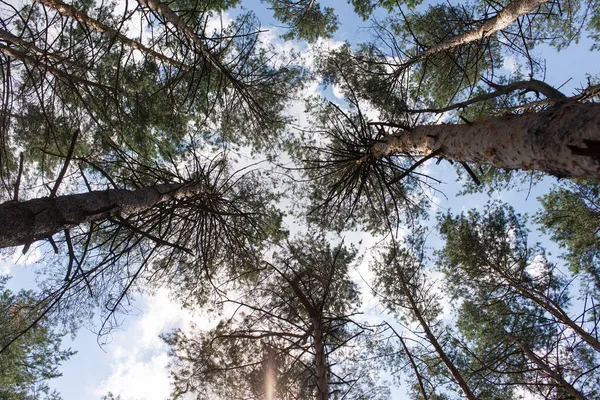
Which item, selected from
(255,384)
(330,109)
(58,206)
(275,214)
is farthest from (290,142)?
(58,206)

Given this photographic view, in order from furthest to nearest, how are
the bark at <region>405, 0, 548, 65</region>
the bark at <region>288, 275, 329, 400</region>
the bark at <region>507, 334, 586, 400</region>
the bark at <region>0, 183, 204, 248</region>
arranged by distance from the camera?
the bark at <region>405, 0, 548, 65</region>, the bark at <region>507, 334, 586, 400</region>, the bark at <region>288, 275, 329, 400</region>, the bark at <region>0, 183, 204, 248</region>

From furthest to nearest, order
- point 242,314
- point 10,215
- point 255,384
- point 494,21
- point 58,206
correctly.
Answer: point 242,314
point 255,384
point 494,21
point 58,206
point 10,215

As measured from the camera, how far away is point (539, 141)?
203 cm

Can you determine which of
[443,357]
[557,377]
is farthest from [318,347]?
[557,377]

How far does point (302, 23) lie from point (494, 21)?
16.0 ft

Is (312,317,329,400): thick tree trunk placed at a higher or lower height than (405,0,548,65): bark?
lower

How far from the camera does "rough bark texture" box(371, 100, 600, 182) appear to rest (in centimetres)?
173

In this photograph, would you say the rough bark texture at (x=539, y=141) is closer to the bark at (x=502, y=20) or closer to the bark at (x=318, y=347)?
the bark at (x=318, y=347)

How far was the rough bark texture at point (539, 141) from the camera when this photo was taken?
5.68 ft

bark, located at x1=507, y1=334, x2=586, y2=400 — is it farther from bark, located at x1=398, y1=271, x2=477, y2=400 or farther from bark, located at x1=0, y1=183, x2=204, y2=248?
bark, located at x1=0, y1=183, x2=204, y2=248

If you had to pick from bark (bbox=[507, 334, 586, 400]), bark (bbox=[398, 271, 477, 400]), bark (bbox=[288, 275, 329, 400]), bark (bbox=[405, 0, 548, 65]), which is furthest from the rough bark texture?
bark (bbox=[398, 271, 477, 400])

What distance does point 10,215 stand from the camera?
286cm

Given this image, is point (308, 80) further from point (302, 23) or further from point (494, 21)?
point (494, 21)

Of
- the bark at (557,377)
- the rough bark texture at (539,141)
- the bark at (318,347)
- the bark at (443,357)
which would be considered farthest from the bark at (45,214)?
the bark at (557,377)
